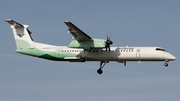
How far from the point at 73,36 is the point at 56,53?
3.02 m

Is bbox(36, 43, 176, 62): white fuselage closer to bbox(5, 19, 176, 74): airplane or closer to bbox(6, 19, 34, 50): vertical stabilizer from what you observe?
bbox(5, 19, 176, 74): airplane

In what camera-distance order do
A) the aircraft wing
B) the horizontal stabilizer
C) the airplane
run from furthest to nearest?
the horizontal stabilizer → the airplane → the aircraft wing

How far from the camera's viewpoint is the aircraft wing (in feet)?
106

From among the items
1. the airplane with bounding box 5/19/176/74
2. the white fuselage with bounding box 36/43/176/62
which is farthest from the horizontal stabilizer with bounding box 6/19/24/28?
the white fuselage with bounding box 36/43/176/62

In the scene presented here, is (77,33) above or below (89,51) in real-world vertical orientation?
above

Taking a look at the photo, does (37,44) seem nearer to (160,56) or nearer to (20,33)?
(20,33)

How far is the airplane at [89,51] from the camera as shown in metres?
34.1

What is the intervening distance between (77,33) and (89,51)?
263 centimetres

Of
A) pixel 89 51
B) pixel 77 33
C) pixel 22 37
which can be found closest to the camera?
pixel 77 33

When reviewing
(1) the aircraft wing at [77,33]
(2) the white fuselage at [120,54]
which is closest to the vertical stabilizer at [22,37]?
(2) the white fuselage at [120,54]

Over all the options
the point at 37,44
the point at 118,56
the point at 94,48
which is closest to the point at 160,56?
the point at 118,56

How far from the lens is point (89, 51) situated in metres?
35.2

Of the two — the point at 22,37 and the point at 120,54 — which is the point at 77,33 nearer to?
the point at 120,54

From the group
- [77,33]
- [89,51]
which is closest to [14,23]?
[77,33]
